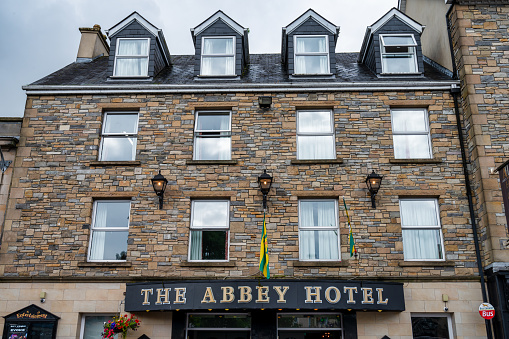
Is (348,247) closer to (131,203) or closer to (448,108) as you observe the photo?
(448,108)

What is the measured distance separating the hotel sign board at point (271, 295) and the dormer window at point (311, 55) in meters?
6.81

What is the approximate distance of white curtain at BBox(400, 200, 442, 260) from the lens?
12547 mm

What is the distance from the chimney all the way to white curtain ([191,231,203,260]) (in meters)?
8.68

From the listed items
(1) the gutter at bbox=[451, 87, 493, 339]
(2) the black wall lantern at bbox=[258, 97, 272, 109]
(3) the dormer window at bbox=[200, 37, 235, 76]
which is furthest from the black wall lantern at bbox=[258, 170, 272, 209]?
(1) the gutter at bbox=[451, 87, 493, 339]

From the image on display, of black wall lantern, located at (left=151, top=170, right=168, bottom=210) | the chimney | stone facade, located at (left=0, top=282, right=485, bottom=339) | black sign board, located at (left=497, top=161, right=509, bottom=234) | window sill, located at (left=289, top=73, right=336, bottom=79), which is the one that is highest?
the chimney

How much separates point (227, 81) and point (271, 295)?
6657 mm

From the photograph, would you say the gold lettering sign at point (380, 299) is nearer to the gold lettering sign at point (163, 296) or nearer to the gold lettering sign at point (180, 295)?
the gold lettering sign at point (180, 295)

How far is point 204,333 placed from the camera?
12.2 metres

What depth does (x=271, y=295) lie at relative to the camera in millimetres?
11258

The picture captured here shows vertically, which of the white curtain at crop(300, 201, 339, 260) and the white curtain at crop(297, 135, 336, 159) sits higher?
the white curtain at crop(297, 135, 336, 159)

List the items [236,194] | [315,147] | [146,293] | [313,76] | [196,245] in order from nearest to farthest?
[146,293]
[196,245]
[236,194]
[315,147]
[313,76]

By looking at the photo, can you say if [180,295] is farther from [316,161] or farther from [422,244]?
[422,244]

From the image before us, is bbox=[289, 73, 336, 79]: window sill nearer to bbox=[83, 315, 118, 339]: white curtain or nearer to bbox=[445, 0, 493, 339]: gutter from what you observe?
bbox=[445, 0, 493, 339]: gutter

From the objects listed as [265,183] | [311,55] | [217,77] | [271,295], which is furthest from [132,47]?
[271,295]
